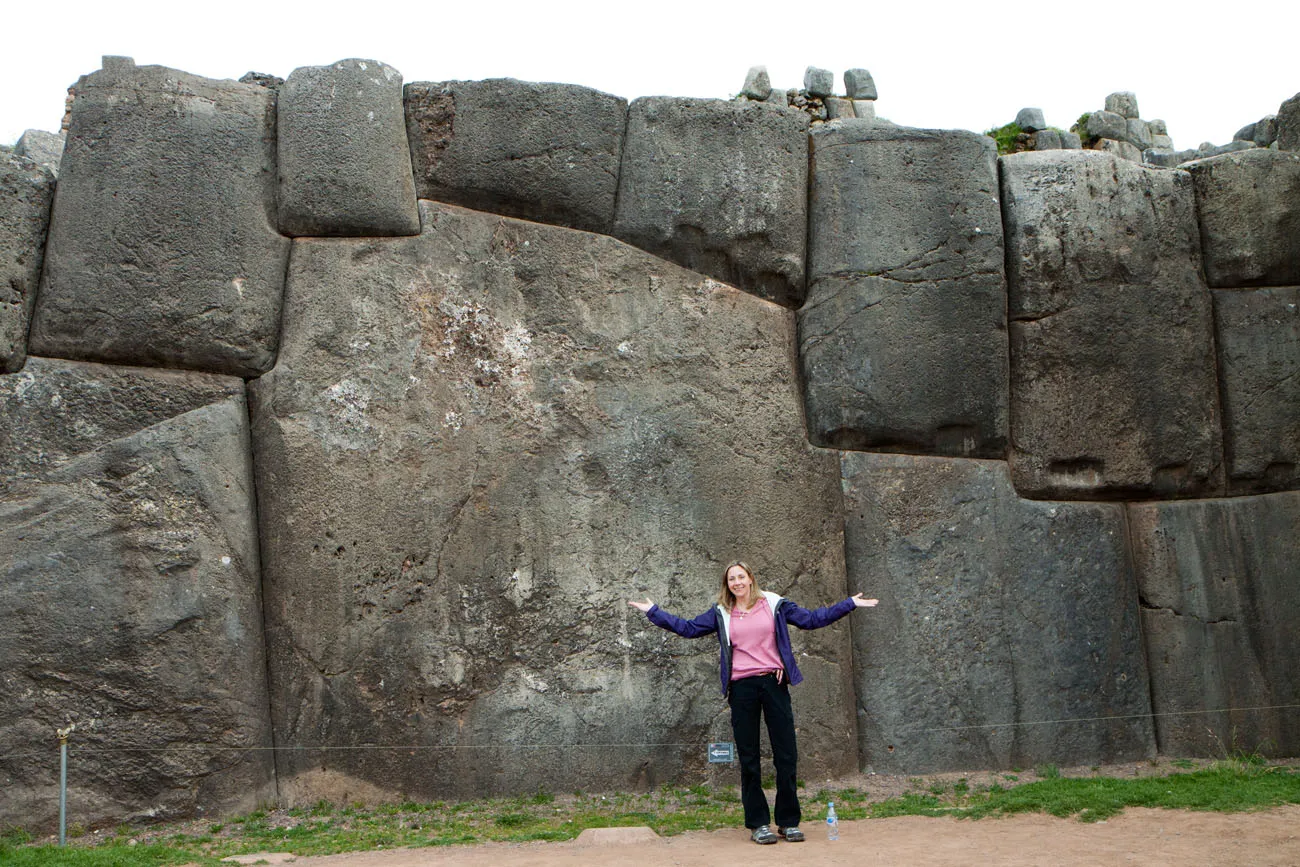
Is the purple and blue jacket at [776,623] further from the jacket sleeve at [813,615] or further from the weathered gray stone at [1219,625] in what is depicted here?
the weathered gray stone at [1219,625]

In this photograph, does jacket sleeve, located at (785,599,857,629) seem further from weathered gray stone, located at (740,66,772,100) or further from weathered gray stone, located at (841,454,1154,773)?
weathered gray stone, located at (740,66,772,100)

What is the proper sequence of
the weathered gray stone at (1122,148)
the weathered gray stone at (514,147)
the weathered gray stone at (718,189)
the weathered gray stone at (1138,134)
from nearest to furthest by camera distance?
the weathered gray stone at (514,147)
the weathered gray stone at (718,189)
the weathered gray stone at (1122,148)
the weathered gray stone at (1138,134)

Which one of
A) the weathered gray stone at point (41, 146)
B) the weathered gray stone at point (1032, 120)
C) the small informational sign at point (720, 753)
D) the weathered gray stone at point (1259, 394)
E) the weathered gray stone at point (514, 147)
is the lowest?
→ the small informational sign at point (720, 753)

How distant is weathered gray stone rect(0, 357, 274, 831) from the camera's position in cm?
623

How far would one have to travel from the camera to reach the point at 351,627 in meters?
6.72

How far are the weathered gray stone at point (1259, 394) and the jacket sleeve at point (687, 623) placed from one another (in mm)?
3807

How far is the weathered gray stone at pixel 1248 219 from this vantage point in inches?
310

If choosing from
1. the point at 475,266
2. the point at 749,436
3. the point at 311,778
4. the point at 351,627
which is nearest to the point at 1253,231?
the point at 749,436

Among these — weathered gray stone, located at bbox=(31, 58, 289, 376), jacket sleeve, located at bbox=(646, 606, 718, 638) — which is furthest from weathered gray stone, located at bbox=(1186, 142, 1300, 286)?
weathered gray stone, located at bbox=(31, 58, 289, 376)

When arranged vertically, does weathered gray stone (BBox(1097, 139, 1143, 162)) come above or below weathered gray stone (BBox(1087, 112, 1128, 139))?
below

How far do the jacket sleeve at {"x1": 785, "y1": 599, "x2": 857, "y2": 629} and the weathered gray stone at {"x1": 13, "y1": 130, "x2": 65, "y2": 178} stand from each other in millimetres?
5385

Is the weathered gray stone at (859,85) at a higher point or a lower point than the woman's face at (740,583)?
higher

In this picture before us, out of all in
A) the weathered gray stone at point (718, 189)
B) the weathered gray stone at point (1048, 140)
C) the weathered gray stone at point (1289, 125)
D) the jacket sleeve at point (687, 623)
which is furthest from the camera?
the weathered gray stone at point (1048, 140)

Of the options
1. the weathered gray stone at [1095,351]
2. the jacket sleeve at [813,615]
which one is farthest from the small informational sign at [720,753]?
the weathered gray stone at [1095,351]
